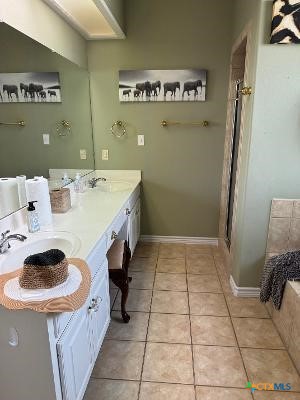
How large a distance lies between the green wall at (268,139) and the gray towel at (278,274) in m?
0.21

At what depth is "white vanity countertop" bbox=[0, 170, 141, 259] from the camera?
151 cm

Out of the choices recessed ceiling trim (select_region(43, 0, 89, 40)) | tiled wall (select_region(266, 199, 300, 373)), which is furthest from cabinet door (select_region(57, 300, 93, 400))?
recessed ceiling trim (select_region(43, 0, 89, 40))

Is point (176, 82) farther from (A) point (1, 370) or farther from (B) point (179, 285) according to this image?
(A) point (1, 370)

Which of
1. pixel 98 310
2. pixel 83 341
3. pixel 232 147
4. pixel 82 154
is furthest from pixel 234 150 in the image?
pixel 83 341

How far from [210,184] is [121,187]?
104 cm

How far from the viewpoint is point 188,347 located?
182 centimetres

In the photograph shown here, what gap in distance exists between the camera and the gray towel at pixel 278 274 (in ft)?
6.16

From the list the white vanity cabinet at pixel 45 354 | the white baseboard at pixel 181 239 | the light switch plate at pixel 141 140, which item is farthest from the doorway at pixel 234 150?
the white vanity cabinet at pixel 45 354

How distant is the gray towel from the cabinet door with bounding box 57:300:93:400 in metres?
1.30

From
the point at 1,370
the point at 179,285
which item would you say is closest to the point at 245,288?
the point at 179,285

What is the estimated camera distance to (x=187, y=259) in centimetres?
301

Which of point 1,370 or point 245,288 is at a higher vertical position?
point 1,370

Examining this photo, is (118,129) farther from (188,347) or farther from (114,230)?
(188,347)

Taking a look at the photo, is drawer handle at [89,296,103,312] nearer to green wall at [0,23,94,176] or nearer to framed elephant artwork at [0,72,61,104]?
green wall at [0,23,94,176]
